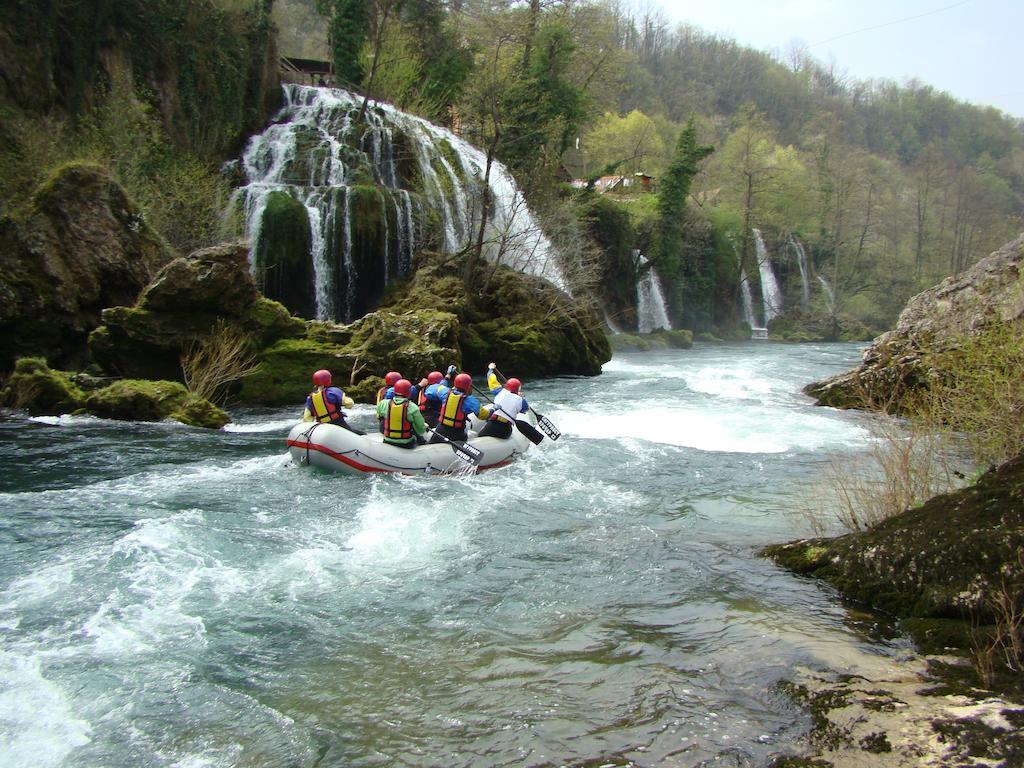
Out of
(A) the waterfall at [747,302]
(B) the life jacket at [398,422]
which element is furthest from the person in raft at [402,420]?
(A) the waterfall at [747,302]

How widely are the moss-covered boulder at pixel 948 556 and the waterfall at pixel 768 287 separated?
4320 cm

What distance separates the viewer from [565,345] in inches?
938

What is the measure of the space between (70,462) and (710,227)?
38.2 meters

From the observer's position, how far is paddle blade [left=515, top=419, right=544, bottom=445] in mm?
12516

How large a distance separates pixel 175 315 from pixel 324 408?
18.1 feet

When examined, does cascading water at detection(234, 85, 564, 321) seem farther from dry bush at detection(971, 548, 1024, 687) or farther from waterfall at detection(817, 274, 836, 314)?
waterfall at detection(817, 274, 836, 314)

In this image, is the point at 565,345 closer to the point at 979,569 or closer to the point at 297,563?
the point at 297,563

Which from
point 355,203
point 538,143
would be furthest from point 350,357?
point 538,143

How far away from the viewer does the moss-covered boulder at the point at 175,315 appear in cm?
1452

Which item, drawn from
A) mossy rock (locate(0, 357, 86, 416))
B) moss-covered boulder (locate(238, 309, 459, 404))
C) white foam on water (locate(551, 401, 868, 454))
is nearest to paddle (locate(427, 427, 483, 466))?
white foam on water (locate(551, 401, 868, 454))

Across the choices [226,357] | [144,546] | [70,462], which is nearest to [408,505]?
[144,546]

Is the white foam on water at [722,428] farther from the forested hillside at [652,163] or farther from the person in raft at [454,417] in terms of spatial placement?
the forested hillside at [652,163]

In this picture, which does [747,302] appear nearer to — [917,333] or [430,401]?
[917,333]

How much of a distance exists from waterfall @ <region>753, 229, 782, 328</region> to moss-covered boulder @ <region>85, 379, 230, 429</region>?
3955 cm
